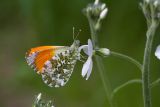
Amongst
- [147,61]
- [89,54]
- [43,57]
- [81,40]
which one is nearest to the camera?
[147,61]

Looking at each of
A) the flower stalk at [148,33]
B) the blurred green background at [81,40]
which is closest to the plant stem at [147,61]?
the flower stalk at [148,33]

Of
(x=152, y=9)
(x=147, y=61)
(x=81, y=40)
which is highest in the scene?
(x=152, y=9)

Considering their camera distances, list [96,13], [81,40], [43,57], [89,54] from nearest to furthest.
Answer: [89,54]
[43,57]
[96,13]
[81,40]

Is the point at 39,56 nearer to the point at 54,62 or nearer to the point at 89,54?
the point at 54,62

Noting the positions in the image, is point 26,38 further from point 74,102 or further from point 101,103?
point 101,103

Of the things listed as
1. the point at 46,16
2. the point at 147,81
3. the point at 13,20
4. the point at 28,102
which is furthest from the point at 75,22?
the point at 147,81

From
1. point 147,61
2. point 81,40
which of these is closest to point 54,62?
point 147,61

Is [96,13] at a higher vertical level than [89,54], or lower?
higher
